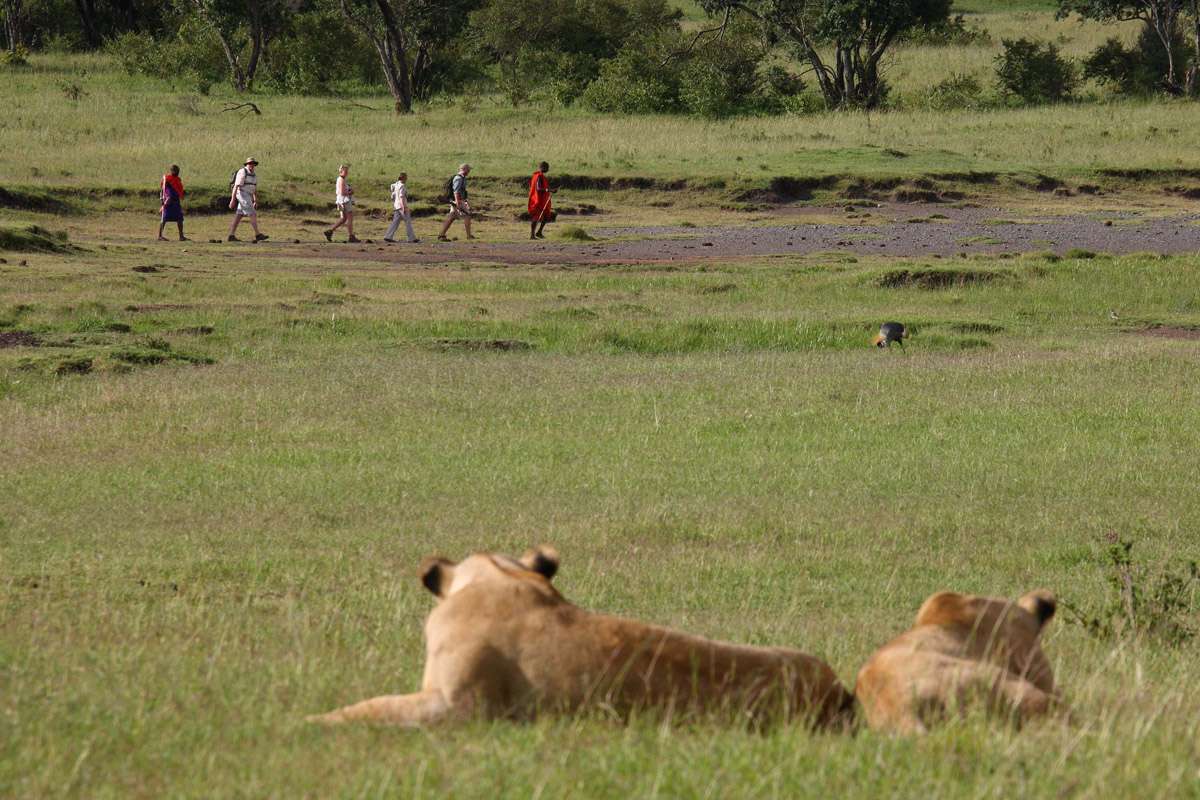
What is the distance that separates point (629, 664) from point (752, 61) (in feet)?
159

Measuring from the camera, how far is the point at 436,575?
4098 millimetres

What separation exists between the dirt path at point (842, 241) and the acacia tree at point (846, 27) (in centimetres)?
1568

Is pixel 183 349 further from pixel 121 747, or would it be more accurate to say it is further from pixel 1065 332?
pixel 121 747

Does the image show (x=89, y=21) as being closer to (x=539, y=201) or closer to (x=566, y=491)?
(x=539, y=201)

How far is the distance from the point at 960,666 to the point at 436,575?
1.32m

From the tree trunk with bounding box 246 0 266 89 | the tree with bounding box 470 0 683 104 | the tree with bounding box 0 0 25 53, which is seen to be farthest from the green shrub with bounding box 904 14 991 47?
the tree with bounding box 0 0 25 53

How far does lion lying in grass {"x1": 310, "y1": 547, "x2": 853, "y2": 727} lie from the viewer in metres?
3.79

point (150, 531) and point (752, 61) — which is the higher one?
point (752, 61)

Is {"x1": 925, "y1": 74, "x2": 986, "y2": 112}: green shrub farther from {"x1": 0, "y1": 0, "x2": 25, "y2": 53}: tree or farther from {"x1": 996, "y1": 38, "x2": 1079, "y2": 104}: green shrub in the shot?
{"x1": 0, "y1": 0, "x2": 25, "y2": 53}: tree

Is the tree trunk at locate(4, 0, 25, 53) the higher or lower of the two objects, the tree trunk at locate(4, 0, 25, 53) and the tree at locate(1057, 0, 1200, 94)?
the higher

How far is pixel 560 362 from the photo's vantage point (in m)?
15.1

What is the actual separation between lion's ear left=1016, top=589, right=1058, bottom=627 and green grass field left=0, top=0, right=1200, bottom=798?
0.29 meters

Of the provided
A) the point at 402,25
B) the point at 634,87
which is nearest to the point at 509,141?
the point at 634,87

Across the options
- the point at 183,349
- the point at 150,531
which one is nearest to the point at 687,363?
→ the point at 183,349
